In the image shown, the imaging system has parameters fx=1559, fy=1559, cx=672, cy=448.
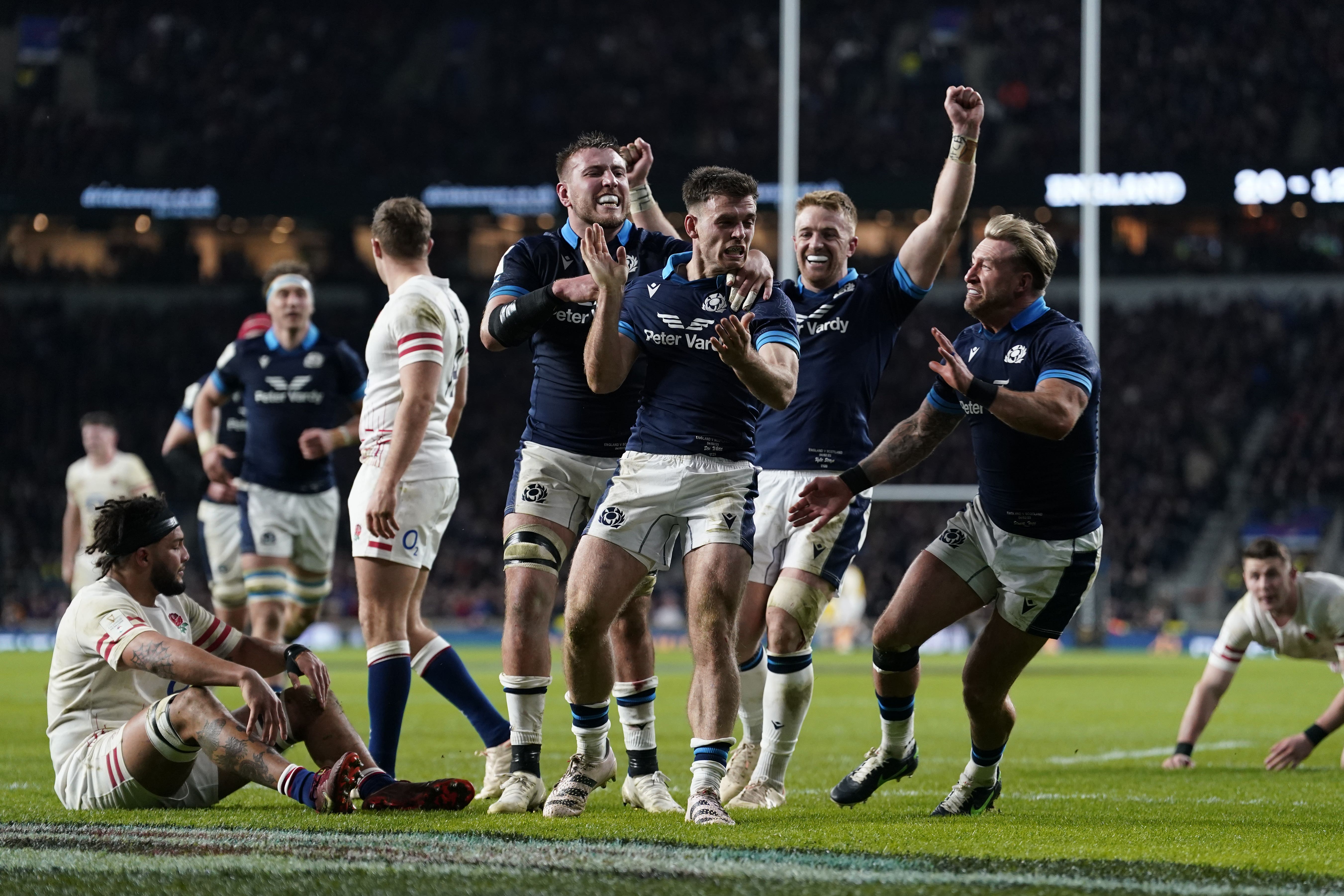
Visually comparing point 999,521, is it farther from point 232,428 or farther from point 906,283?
point 232,428

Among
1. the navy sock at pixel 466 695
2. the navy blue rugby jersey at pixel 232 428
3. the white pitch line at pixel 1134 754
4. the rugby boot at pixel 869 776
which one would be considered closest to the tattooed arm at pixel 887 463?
the rugby boot at pixel 869 776

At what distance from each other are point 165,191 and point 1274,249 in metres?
22.8

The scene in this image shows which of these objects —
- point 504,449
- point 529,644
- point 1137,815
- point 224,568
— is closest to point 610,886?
point 529,644

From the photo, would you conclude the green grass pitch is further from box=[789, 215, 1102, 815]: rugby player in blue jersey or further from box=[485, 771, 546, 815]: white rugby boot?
box=[789, 215, 1102, 815]: rugby player in blue jersey

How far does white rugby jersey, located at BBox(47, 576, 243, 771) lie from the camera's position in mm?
5211

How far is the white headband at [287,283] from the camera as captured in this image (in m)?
A: 9.50

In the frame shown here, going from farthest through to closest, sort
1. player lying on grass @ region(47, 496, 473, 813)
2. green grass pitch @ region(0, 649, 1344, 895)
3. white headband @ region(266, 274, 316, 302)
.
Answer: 1. white headband @ region(266, 274, 316, 302)
2. player lying on grass @ region(47, 496, 473, 813)
3. green grass pitch @ region(0, 649, 1344, 895)

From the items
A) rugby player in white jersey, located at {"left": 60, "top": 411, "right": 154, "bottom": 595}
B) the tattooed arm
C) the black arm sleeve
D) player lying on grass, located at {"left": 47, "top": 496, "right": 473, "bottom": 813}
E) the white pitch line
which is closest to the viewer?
player lying on grass, located at {"left": 47, "top": 496, "right": 473, "bottom": 813}

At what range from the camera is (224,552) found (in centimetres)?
1072

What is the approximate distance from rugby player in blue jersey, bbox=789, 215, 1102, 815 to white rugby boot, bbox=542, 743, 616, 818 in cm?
112

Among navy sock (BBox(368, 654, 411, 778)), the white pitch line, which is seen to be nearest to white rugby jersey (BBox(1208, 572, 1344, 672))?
the white pitch line

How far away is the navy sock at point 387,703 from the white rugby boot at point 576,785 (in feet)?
2.21

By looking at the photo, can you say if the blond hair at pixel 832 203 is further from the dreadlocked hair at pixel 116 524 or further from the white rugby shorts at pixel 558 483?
the dreadlocked hair at pixel 116 524

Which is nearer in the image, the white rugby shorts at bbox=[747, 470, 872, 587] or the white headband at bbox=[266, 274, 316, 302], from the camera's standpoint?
the white rugby shorts at bbox=[747, 470, 872, 587]
